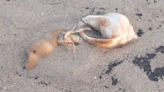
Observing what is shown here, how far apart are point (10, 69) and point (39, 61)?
28 centimetres

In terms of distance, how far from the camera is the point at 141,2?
8.80 ft

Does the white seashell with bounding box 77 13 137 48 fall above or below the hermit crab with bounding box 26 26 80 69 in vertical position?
above

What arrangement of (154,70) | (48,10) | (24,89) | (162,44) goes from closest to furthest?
(24,89)
(154,70)
(162,44)
(48,10)

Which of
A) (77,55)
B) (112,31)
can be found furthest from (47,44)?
(112,31)

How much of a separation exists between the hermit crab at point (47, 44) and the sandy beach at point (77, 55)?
0.18ft

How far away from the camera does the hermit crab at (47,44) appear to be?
6.78 ft

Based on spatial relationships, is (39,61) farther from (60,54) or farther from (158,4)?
(158,4)

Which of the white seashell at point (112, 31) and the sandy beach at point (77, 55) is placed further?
the white seashell at point (112, 31)

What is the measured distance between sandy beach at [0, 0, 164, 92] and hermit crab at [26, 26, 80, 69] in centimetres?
5

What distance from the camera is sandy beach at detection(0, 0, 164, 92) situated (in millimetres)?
1968

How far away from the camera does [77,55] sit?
7.05 feet

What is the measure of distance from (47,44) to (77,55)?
12.4 inches

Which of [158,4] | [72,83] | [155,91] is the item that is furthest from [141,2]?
[72,83]

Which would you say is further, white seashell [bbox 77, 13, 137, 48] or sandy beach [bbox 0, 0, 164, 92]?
white seashell [bbox 77, 13, 137, 48]
